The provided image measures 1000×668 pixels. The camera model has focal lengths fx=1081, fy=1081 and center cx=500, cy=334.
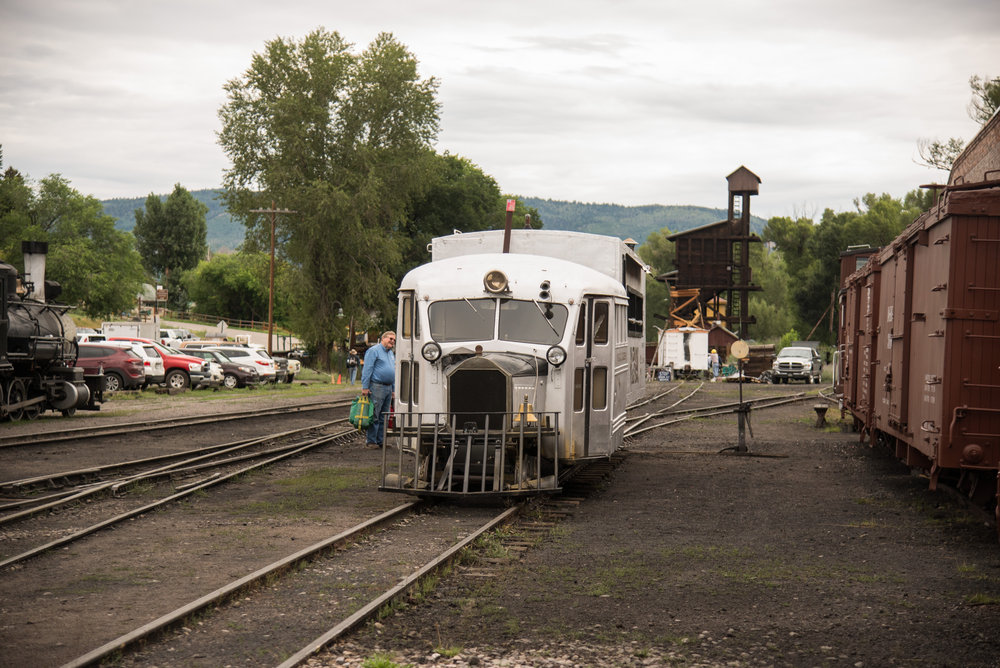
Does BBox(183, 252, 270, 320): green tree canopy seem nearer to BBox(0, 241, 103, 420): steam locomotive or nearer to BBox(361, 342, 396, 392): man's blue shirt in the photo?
BBox(0, 241, 103, 420): steam locomotive

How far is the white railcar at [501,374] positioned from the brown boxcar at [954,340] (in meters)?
3.42

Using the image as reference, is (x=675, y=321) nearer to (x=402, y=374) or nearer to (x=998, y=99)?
(x=998, y=99)

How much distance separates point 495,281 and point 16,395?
15021mm

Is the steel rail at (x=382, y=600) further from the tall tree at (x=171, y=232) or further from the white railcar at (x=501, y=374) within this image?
the tall tree at (x=171, y=232)

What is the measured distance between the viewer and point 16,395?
22.9 m

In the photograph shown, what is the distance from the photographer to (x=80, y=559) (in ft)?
28.6

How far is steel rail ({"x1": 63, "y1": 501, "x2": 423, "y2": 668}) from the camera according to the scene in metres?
5.80

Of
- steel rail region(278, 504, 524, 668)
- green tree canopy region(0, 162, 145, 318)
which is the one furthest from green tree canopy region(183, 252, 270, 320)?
steel rail region(278, 504, 524, 668)

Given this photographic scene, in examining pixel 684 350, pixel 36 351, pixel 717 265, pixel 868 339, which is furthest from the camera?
pixel 717 265

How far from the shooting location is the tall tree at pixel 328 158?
52.0m

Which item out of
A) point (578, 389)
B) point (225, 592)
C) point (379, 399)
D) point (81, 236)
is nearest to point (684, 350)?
point (379, 399)

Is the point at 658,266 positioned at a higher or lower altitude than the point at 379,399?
higher

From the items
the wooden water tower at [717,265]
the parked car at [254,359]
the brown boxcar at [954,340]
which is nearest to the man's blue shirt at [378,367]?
the brown boxcar at [954,340]

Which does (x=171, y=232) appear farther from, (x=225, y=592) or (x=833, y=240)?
(x=225, y=592)
